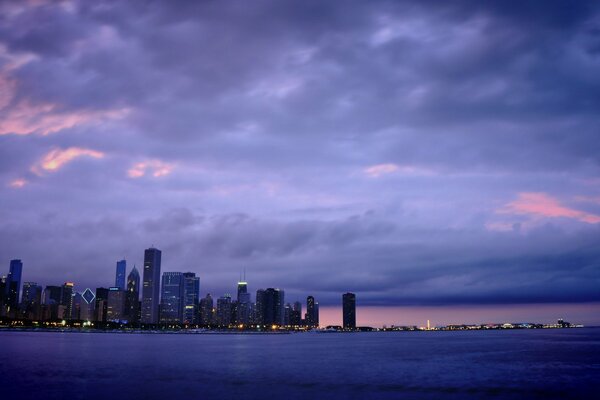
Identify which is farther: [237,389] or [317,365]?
[317,365]

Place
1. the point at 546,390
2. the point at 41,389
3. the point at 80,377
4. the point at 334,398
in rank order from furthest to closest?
1. the point at 80,377
2. the point at 546,390
3. the point at 41,389
4. the point at 334,398

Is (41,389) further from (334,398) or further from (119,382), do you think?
(334,398)

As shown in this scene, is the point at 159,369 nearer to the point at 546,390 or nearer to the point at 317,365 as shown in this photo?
the point at 317,365

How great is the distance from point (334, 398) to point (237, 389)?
1587 cm

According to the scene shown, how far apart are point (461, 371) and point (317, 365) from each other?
106ft

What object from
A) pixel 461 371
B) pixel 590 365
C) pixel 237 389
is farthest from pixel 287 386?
pixel 590 365

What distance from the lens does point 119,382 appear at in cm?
7606

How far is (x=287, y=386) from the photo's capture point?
7525cm

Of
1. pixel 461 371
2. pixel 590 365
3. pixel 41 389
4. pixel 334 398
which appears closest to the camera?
pixel 334 398

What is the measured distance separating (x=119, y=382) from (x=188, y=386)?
11.9 m

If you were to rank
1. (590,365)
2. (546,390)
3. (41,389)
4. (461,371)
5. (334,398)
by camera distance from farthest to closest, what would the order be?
(590,365)
(461,371)
(546,390)
(41,389)
(334,398)

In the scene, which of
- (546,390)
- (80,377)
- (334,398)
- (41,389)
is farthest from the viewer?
(80,377)

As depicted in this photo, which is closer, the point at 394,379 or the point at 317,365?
the point at 394,379

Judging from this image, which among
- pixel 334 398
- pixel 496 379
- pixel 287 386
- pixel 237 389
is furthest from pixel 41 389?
pixel 496 379
